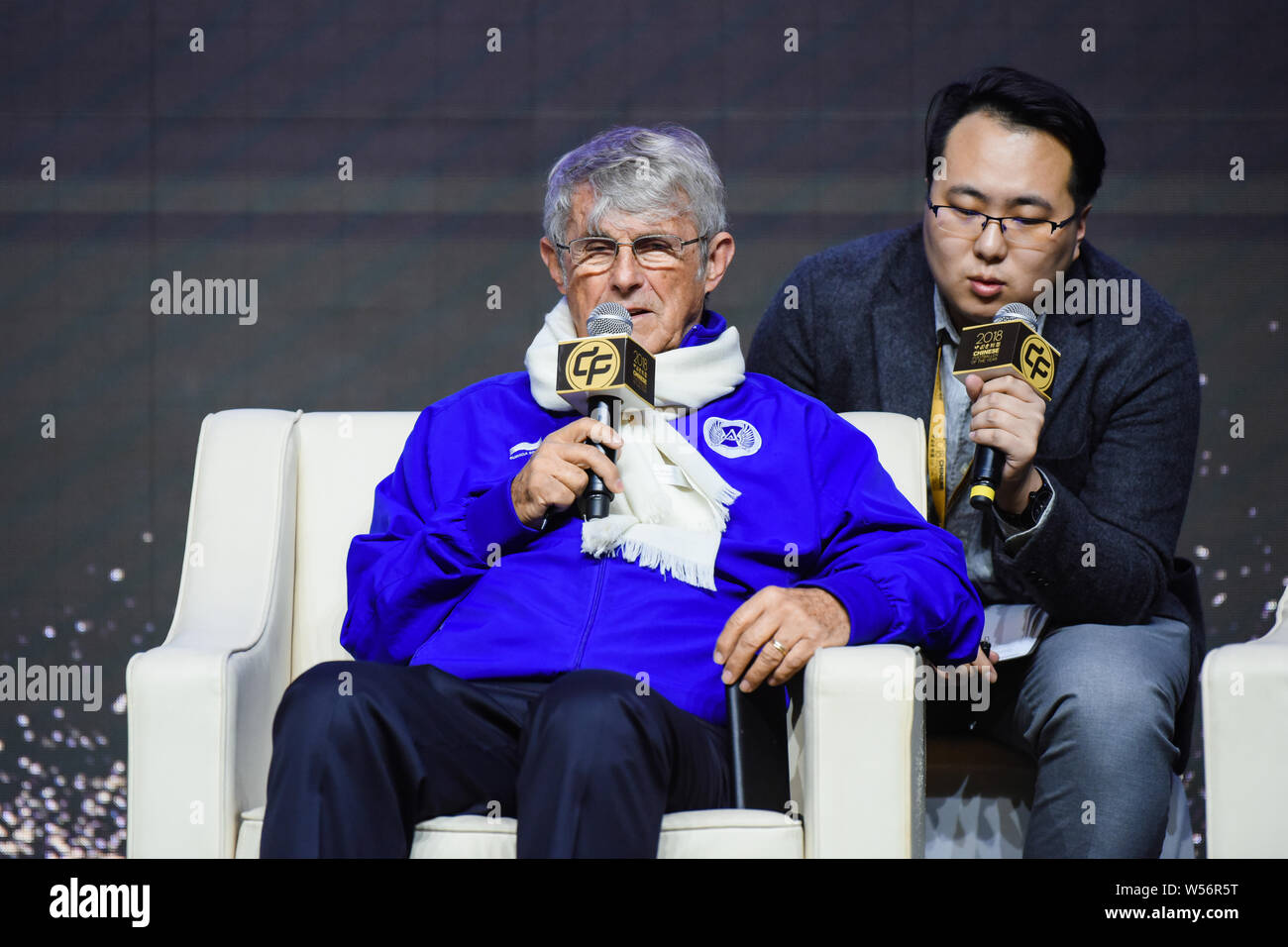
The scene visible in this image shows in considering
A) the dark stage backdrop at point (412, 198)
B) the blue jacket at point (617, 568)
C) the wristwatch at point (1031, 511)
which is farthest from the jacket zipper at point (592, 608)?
the dark stage backdrop at point (412, 198)

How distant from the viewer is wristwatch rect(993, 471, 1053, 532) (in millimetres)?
1977

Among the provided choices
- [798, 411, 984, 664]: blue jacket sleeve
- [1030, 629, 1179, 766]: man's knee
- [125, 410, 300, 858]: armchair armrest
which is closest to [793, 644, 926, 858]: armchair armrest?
[798, 411, 984, 664]: blue jacket sleeve

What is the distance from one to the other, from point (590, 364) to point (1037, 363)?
2.05 ft

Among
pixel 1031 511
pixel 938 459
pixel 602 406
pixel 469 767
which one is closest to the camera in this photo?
pixel 469 767

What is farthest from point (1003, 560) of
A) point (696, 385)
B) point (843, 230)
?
point (843, 230)

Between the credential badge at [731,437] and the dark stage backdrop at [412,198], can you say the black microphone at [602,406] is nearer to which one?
the credential badge at [731,437]

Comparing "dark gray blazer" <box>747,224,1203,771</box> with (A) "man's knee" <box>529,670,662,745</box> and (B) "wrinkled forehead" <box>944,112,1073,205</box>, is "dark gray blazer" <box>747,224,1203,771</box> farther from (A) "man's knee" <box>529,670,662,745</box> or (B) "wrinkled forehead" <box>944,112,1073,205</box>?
(A) "man's knee" <box>529,670,662,745</box>

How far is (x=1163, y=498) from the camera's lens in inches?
84.1

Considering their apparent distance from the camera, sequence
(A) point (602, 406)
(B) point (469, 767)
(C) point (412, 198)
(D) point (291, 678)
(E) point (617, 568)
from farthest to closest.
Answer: (C) point (412, 198) < (D) point (291, 678) < (E) point (617, 568) < (A) point (602, 406) < (B) point (469, 767)

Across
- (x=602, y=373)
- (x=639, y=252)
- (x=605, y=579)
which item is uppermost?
(x=639, y=252)

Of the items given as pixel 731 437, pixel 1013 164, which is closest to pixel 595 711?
pixel 731 437

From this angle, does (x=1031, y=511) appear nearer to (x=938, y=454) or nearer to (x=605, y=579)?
(x=938, y=454)

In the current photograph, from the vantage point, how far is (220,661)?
1761 millimetres

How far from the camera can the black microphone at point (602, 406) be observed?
168 centimetres
